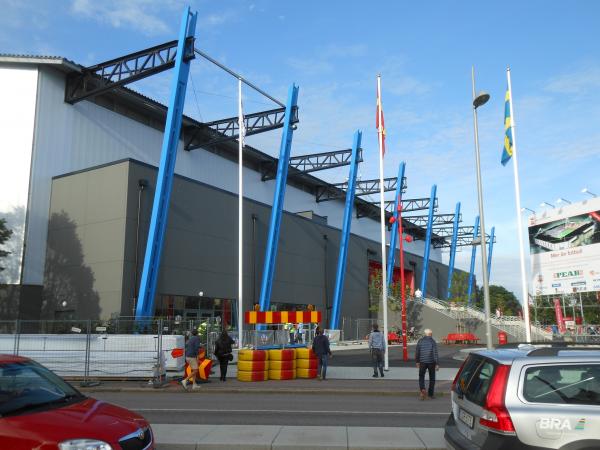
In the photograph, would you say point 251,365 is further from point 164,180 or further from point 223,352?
point 164,180

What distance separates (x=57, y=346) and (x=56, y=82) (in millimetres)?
20741

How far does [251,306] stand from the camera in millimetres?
38156

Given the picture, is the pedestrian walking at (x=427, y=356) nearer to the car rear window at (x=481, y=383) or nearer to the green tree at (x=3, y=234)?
the car rear window at (x=481, y=383)

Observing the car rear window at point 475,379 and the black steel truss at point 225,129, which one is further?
the black steel truss at point 225,129

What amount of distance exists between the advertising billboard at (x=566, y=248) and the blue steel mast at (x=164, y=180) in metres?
27.0

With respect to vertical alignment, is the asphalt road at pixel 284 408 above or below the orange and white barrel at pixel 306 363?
below

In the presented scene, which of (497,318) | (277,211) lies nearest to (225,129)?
(277,211)

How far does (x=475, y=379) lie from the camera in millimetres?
5551

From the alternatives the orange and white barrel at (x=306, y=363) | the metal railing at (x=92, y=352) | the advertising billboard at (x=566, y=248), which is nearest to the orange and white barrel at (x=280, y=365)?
the orange and white barrel at (x=306, y=363)

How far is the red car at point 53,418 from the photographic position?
449cm

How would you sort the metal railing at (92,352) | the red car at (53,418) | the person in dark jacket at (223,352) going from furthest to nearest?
the person in dark jacket at (223,352)
the metal railing at (92,352)
the red car at (53,418)

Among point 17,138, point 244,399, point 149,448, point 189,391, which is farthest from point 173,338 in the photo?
point 17,138

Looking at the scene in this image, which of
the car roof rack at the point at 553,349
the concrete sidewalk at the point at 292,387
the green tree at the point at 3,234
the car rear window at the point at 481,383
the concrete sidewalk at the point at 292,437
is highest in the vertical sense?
the green tree at the point at 3,234

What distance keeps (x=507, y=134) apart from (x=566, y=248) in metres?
16.7
